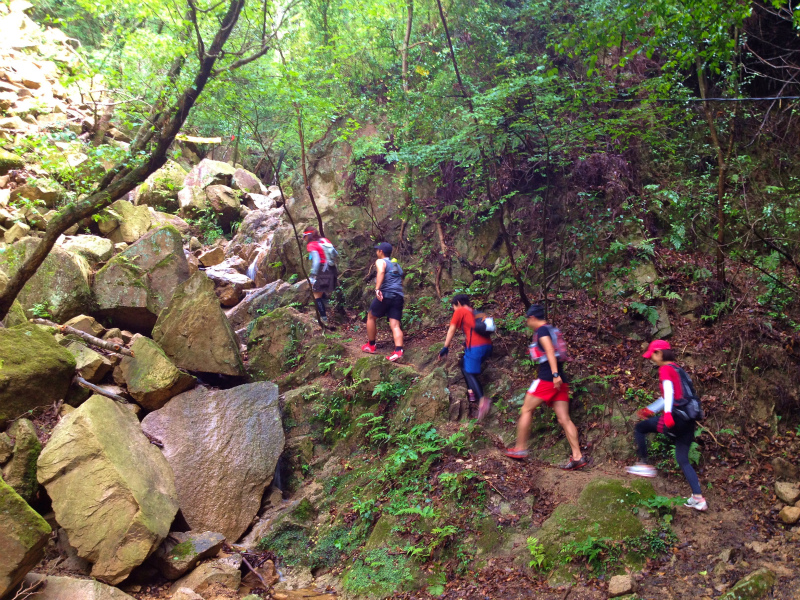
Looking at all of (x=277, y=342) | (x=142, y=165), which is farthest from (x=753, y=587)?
(x=142, y=165)

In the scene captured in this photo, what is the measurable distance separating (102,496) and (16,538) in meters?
1.22

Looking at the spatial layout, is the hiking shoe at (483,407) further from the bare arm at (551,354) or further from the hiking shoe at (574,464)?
the bare arm at (551,354)

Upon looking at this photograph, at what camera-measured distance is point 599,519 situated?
17.7 ft

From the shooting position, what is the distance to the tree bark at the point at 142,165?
314 inches

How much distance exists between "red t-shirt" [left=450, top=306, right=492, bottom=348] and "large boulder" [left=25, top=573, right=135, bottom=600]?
5557 mm

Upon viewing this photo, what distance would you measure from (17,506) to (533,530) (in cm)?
575

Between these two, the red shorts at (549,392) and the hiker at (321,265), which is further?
the hiker at (321,265)

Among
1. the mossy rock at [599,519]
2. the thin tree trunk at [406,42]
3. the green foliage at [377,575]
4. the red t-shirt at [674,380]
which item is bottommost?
the green foliage at [377,575]

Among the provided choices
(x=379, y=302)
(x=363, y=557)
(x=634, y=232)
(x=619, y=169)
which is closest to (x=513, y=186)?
(x=619, y=169)

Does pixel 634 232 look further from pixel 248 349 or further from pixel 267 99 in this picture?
pixel 267 99

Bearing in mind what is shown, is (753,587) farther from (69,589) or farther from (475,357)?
(69,589)

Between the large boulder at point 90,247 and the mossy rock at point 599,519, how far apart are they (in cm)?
1166

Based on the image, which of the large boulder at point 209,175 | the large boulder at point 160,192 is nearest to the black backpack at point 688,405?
the large boulder at point 160,192

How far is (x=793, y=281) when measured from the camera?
23.2ft
